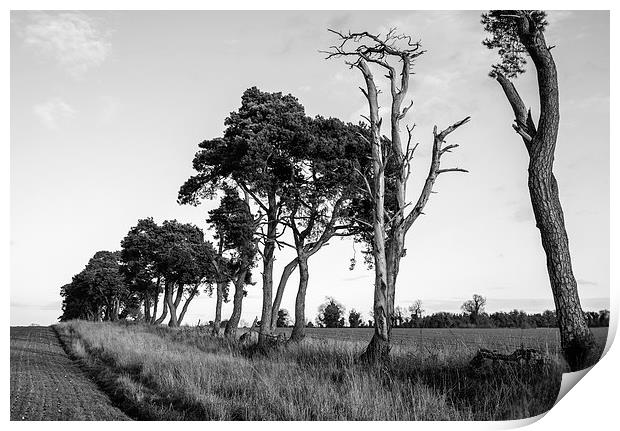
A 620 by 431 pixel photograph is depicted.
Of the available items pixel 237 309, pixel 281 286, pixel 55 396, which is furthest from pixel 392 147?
pixel 237 309

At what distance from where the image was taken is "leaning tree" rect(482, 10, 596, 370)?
25.0 ft

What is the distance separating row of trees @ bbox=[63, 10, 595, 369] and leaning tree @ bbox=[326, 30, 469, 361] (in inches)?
0.8

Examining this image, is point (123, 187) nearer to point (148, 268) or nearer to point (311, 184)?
point (311, 184)

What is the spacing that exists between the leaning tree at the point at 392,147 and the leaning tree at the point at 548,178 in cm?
188

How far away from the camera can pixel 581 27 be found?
8.01 meters

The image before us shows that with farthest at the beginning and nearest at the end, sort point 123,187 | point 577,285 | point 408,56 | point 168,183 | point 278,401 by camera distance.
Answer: point 408,56 < point 168,183 < point 123,187 < point 577,285 < point 278,401

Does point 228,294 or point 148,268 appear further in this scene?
point 228,294

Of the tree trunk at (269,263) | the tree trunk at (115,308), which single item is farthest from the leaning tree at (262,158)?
the tree trunk at (115,308)

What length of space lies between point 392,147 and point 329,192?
6185 mm

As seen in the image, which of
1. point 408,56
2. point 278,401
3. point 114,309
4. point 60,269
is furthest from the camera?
point 114,309

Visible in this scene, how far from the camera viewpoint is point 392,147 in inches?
423

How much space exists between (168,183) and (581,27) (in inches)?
249

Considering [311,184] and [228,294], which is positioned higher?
[311,184]

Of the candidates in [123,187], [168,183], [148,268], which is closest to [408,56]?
[168,183]
